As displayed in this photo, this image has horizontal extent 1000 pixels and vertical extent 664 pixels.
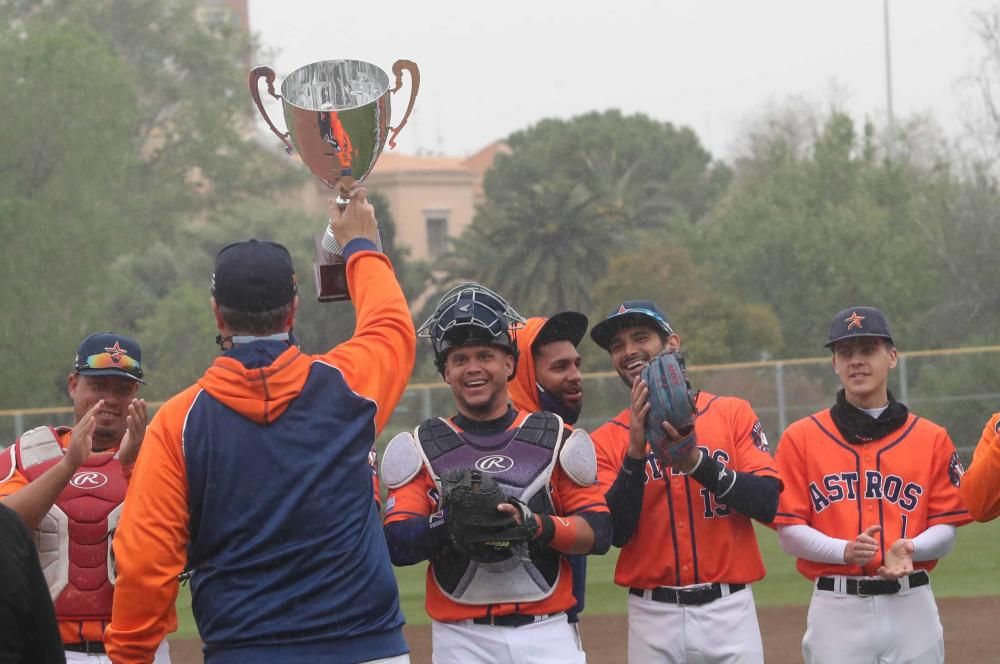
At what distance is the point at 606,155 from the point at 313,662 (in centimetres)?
6199

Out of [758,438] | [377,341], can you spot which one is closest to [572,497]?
[758,438]

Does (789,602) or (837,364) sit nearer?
(837,364)

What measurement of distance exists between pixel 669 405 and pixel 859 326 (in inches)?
47.9

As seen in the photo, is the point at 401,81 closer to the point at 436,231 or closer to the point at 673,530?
the point at 673,530

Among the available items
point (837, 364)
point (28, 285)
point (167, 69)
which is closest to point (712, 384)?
point (837, 364)

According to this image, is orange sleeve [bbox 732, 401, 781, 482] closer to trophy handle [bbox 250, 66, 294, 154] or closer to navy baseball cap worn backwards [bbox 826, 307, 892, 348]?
navy baseball cap worn backwards [bbox 826, 307, 892, 348]

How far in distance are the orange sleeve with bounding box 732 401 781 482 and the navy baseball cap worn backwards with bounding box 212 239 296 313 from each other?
7.12 ft

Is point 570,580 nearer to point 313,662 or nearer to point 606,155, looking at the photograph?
point 313,662

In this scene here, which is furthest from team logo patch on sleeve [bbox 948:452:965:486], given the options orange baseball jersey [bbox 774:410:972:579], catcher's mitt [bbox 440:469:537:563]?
catcher's mitt [bbox 440:469:537:563]

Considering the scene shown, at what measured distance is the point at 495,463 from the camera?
14.5 ft

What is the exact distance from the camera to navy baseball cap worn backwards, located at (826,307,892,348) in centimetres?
535

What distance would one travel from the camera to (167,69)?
55.3 m

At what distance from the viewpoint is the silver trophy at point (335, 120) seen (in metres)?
4.02

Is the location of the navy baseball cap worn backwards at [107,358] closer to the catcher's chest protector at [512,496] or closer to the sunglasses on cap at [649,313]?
the catcher's chest protector at [512,496]
